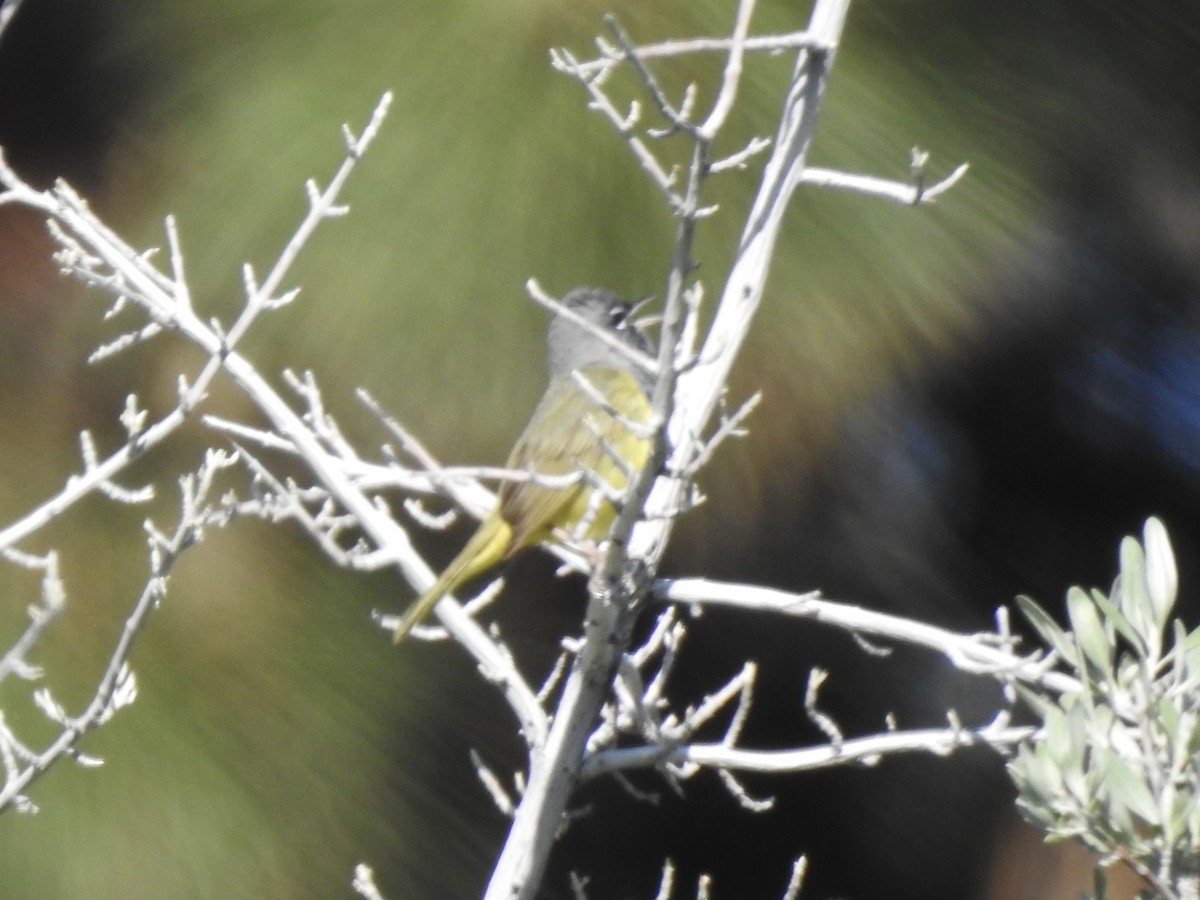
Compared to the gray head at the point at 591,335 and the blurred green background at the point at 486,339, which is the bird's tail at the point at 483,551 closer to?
the blurred green background at the point at 486,339

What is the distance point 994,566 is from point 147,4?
1.37 meters

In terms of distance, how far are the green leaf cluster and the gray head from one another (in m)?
0.49

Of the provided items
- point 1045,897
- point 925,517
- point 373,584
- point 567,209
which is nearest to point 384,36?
point 567,209

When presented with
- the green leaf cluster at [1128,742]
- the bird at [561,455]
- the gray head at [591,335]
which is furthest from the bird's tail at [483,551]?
the green leaf cluster at [1128,742]

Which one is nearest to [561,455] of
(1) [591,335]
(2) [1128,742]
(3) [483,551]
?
(3) [483,551]

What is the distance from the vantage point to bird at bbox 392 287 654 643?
77.2 inches

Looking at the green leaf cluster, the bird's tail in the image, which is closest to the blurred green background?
the bird's tail

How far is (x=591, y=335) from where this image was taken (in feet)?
5.18

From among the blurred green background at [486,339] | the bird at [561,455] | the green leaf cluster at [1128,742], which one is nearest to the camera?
the green leaf cluster at [1128,742]

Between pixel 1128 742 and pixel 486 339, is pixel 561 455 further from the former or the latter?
pixel 1128 742

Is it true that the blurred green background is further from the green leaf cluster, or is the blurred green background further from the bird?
the green leaf cluster

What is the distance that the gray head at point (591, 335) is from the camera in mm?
1964

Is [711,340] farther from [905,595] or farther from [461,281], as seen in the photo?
[905,595]

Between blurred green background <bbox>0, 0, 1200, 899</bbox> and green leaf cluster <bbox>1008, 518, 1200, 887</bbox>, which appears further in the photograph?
blurred green background <bbox>0, 0, 1200, 899</bbox>
